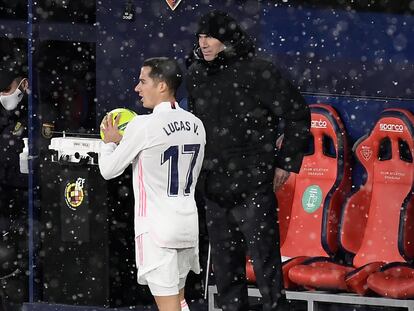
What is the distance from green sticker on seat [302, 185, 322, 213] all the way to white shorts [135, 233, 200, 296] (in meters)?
1.74

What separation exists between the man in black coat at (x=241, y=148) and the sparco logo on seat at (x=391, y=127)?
0.66 meters

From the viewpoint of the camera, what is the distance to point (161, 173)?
860 cm

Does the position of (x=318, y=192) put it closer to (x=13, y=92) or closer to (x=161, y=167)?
(x=161, y=167)

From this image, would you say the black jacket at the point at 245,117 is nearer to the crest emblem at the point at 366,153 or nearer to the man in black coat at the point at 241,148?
the man in black coat at the point at 241,148

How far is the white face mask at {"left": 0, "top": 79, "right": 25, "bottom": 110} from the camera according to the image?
462 inches

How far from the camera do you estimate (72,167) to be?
1062cm

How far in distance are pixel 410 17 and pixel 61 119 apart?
2.50 metres

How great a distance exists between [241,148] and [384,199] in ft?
3.30

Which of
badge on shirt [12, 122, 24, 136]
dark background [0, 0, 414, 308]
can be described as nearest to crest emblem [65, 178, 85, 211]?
dark background [0, 0, 414, 308]

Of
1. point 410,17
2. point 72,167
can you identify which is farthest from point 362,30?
point 72,167

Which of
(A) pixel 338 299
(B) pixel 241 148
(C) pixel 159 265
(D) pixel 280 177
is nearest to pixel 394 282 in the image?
(A) pixel 338 299

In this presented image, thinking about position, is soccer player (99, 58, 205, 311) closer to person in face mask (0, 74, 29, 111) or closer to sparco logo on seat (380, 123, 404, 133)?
sparco logo on seat (380, 123, 404, 133)

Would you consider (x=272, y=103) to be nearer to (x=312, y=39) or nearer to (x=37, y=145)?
(x=312, y=39)

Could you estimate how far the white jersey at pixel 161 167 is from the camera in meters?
8.58
